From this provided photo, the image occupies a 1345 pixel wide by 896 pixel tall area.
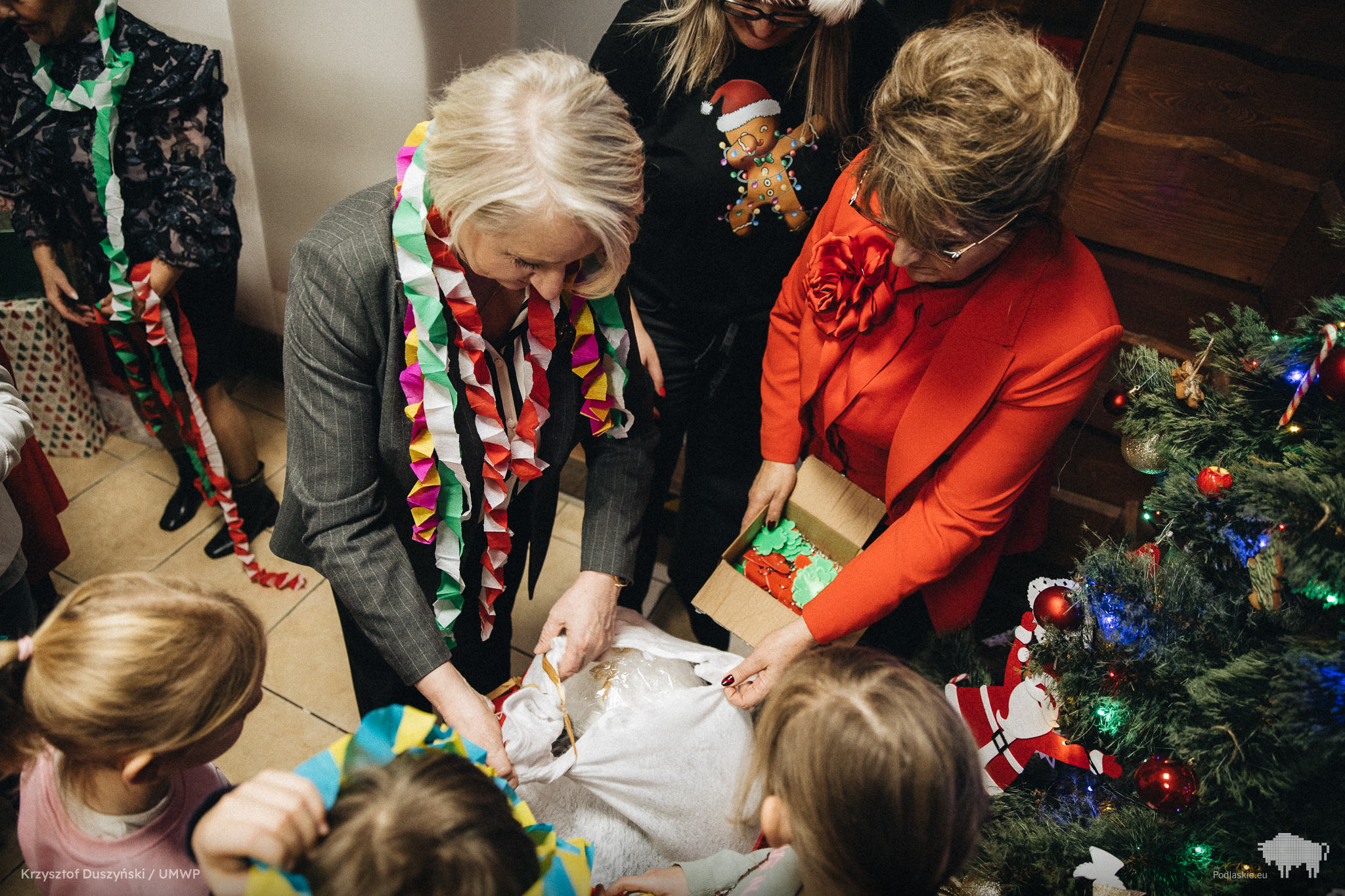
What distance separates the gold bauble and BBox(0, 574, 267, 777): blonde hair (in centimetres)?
150

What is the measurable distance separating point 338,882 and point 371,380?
732 mm

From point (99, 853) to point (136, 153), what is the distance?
5.94 feet

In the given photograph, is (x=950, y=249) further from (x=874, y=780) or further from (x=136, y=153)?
(x=136, y=153)

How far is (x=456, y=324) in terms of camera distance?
1.22m

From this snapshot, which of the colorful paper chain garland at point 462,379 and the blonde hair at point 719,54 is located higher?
the blonde hair at point 719,54

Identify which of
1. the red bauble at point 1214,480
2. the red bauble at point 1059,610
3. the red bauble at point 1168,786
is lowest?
the red bauble at point 1168,786

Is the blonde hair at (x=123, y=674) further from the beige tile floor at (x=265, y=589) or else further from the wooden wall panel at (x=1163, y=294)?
the wooden wall panel at (x=1163, y=294)

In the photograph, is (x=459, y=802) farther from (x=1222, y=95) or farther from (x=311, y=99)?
(x=311, y=99)

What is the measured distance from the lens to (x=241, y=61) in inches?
98.7

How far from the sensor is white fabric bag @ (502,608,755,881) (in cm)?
137

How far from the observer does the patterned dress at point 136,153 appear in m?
2.01

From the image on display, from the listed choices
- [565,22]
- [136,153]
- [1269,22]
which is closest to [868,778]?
[1269,22]

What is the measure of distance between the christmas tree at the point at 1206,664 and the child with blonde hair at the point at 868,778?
340mm

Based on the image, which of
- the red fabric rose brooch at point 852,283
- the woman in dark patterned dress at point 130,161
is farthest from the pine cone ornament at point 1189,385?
the woman in dark patterned dress at point 130,161
